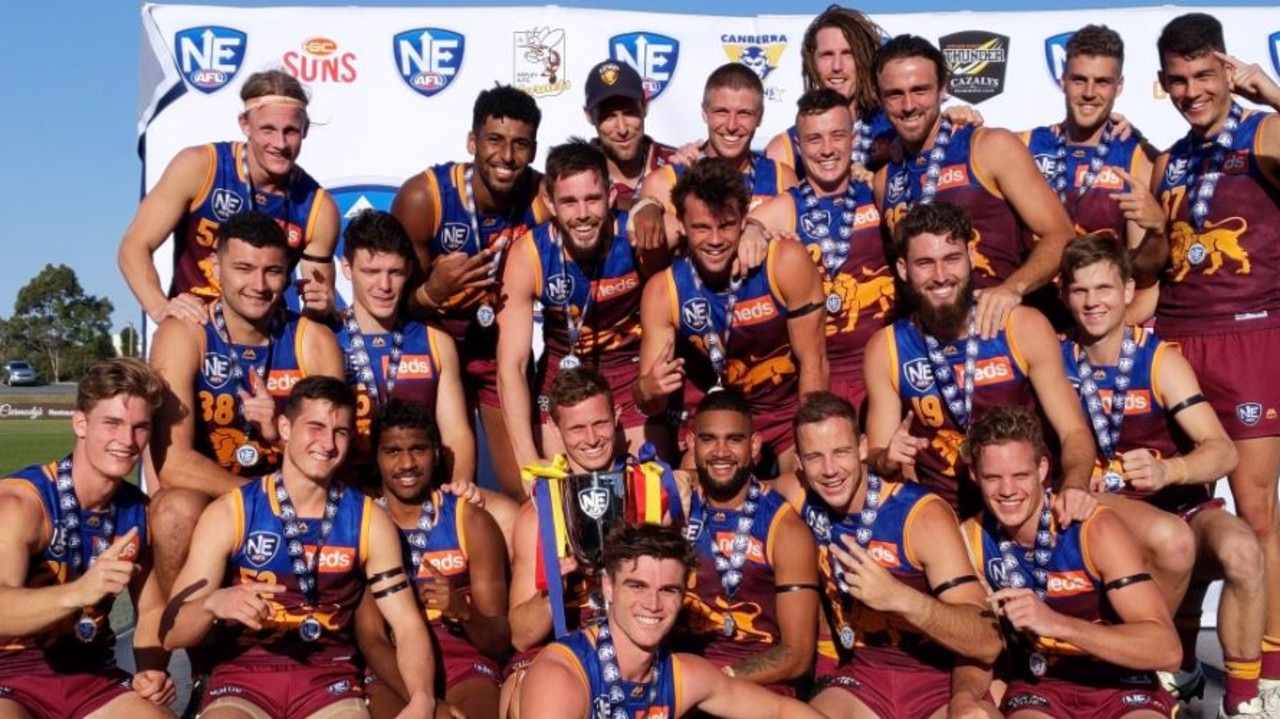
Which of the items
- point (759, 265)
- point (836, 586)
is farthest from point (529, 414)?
point (836, 586)

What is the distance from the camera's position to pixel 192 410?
5.86 m

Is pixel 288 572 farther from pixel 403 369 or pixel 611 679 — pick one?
pixel 611 679

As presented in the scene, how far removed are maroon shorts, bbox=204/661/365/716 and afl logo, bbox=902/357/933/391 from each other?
2605 millimetres

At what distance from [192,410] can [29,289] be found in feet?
262

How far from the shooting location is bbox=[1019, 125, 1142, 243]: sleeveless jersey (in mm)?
6535

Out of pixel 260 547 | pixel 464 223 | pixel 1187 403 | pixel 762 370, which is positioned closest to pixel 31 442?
pixel 464 223

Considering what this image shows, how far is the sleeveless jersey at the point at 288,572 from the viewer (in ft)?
17.6

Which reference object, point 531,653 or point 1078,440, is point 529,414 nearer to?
point 531,653

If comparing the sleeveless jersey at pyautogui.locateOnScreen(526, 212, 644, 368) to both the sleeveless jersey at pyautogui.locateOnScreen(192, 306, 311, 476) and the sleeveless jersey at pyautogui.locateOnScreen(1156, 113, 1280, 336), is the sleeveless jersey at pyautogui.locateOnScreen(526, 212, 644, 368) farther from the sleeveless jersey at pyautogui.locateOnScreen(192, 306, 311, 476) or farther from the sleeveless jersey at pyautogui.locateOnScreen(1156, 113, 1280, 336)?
the sleeveless jersey at pyautogui.locateOnScreen(1156, 113, 1280, 336)

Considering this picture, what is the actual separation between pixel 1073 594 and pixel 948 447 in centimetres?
92

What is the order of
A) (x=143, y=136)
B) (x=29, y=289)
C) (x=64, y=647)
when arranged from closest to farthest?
(x=64, y=647)
(x=143, y=136)
(x=29, y=289)

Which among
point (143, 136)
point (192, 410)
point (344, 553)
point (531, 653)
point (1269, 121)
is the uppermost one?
point (143, 136)

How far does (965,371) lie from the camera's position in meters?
5.71

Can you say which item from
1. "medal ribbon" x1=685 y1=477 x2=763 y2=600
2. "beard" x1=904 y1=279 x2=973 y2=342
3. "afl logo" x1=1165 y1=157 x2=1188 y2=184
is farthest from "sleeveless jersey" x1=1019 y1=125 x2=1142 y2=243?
"medal ribbon" x1=685 y1=477 x2=763 y2=600
